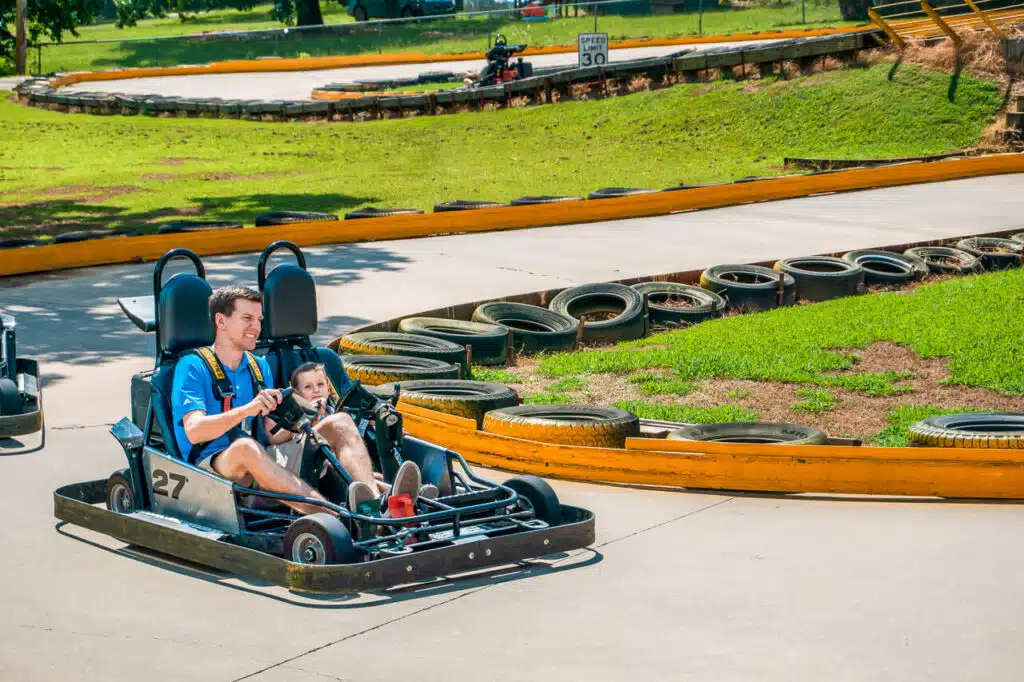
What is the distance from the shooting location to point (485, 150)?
81.9 ft

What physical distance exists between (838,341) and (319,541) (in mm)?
6578

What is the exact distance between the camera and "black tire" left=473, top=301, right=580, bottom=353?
1139 centimetres

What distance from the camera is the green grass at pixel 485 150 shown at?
797 inches

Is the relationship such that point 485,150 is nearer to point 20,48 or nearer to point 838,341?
point 838,341

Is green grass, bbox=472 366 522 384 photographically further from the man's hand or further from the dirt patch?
the man's hand

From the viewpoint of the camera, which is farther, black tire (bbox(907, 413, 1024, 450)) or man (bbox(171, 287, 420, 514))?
black tire (bbox(907, 413, 1024, 450))

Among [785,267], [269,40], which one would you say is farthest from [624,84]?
[269,40]

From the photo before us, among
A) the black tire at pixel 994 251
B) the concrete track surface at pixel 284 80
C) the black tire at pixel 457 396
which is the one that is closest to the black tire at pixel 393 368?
the black tire at pixel 457 396

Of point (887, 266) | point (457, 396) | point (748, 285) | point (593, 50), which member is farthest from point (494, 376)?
point (593, 50)

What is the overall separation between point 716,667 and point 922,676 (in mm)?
695

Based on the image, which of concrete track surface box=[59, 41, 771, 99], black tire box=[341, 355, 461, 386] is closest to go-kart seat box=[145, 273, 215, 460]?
black tire box=[341, 355, 461, 386]

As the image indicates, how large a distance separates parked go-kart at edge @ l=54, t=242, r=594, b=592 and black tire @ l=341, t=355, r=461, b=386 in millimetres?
2211

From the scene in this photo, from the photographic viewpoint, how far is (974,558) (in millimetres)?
6312

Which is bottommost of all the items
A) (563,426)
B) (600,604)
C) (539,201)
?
(600,604)
